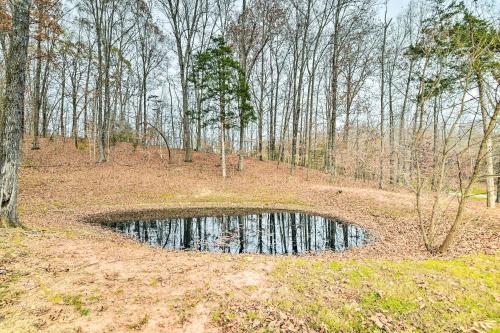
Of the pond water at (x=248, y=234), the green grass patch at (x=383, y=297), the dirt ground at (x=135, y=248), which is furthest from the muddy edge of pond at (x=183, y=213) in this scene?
the green grass patch at (x=383, y=297)

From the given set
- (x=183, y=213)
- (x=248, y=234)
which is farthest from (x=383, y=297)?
(x=183, y=213)

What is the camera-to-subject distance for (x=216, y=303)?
174 inches

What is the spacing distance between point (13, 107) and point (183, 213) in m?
8.29

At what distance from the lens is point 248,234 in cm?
1080

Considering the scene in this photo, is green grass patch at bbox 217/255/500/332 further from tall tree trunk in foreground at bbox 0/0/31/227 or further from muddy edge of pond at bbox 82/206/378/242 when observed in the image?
tall tree trunk in foreground at bbox 0/0/31/227

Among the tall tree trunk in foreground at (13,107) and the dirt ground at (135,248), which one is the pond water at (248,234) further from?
the tall tree trunk in foreground at (13,107)

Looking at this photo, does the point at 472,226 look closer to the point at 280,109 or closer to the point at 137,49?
the point at 280,109

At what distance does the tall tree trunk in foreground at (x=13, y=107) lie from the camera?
259 inches

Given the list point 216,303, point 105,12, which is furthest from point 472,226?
point 105,12

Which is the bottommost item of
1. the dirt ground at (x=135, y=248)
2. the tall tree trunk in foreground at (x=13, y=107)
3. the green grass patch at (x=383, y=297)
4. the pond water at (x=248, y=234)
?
the pond water at (x=248, y=234)

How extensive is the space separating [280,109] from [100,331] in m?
33.9

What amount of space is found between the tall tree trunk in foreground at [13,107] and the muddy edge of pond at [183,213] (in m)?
4.57

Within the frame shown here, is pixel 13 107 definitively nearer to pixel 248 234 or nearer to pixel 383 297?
pixel 248 234

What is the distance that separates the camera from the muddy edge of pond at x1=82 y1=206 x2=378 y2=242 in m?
11.6
